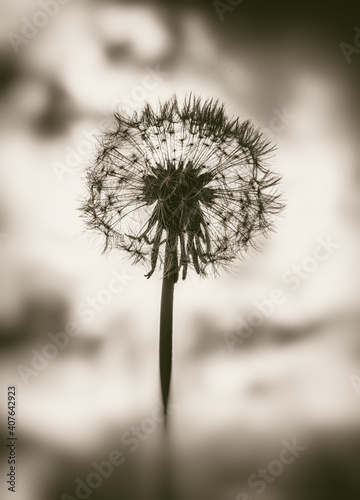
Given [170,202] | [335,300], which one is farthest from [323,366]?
[170,202]

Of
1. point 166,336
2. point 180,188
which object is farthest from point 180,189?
point 166,336

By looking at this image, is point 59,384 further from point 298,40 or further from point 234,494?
point 298,40

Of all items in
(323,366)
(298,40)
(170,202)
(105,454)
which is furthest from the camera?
(298,40)

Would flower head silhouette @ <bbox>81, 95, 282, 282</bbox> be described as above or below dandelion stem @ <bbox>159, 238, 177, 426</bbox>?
above

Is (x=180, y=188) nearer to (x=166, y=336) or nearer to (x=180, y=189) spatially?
(x=180, y=189)

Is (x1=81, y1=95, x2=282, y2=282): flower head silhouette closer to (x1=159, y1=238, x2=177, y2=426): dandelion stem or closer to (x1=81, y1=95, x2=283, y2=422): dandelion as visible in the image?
(x1=81, y1=95, x2=283, y2=422): dandelion

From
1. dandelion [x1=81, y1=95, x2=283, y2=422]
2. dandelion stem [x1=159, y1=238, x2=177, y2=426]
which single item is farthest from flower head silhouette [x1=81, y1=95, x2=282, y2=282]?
dandelion stem [x1=159, y1=238, x2=177, y2=426]

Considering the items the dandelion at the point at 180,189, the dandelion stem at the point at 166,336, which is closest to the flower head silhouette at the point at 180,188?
the dandelion at the point at 180,189
